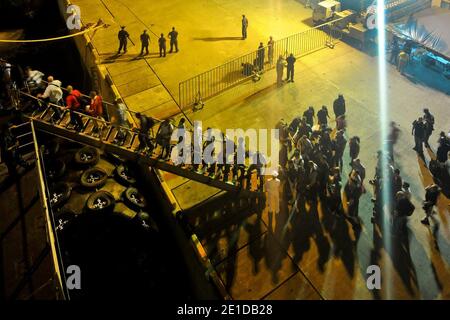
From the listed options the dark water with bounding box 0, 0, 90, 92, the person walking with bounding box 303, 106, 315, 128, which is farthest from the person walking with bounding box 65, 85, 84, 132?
the dark water with bounding box 0, 0, 90, 92

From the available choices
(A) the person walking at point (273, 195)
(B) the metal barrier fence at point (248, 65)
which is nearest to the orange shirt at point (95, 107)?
(B) the metal barrier fence at point (248, 65)

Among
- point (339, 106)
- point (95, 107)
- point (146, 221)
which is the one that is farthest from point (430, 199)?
point (95, 107)

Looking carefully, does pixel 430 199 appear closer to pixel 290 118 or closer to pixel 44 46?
pixel 290 118

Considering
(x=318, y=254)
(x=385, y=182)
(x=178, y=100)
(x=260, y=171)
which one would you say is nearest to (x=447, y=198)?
(x=385, y=182)

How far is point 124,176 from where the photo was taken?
16.2 metres

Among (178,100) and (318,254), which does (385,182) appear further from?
(178,100)

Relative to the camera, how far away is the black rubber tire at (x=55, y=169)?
15461 millimetres

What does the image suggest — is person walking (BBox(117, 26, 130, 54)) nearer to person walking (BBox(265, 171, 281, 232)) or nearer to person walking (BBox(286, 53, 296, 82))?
person walking (BBox(286, 53, 296, 82))

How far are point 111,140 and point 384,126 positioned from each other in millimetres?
10921

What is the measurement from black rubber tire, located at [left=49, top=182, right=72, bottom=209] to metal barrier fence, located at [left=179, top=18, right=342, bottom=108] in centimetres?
633

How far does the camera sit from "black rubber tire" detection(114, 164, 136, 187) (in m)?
16.0

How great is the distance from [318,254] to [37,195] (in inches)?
365

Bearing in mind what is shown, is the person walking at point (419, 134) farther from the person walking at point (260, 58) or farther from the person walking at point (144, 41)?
the person walking at point (144, 41)
